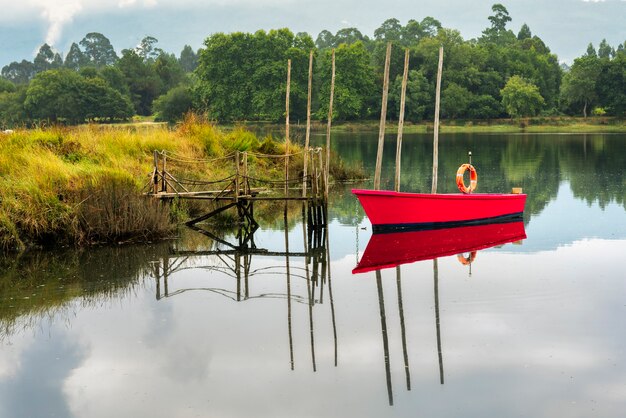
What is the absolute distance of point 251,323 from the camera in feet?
43.3

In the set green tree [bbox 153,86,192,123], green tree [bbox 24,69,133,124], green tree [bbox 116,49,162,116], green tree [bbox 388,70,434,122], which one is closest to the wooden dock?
green tree [bbox 388,70,434,122]

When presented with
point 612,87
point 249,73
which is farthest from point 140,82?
point 612,87

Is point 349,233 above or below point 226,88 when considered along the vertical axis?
below

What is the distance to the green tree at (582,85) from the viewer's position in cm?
9506

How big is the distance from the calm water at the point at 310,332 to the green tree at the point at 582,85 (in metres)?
78.2

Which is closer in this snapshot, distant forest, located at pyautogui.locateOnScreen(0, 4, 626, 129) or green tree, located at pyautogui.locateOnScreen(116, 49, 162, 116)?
distant forest, located at pyautogui.locateOnScreen(0, 4, 626, 129)

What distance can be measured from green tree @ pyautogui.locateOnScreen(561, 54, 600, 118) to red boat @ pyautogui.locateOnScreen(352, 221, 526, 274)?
76.5 metres

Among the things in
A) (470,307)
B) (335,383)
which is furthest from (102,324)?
(470,307)

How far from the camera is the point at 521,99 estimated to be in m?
92.2

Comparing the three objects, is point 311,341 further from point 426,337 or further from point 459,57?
point 459,57

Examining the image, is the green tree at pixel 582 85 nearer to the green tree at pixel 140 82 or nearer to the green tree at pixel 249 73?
the green tree at pixel 249 73

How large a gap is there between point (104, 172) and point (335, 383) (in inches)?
445

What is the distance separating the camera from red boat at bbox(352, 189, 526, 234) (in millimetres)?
20844

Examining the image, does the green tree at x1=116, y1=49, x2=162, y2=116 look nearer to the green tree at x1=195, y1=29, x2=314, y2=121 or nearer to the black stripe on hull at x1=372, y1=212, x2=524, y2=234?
the green tree at x1=195, y1=29, x2=314, y2=121
